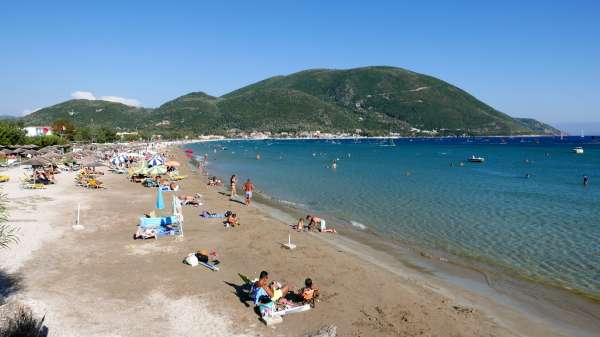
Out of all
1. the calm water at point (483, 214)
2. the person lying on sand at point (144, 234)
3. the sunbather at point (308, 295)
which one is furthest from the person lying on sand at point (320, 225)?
the sunbather at point (308, 295)

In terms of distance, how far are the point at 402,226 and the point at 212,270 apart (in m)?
11.2

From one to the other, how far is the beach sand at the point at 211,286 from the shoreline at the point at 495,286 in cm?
36

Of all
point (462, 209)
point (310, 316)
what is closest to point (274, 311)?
point (310, 316)

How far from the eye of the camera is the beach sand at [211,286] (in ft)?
27.7

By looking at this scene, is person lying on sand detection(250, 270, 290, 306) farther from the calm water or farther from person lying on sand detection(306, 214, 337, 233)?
the calm water

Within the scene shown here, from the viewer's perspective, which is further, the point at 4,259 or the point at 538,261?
the point at 538,261

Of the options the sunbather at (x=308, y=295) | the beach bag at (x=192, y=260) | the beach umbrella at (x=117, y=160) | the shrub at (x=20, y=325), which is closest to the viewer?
the shrub at (x=20, y=325)

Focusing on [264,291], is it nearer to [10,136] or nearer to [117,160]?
[117,160]

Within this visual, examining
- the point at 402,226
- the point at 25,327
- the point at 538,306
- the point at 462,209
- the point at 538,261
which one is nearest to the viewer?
the point at 25,327

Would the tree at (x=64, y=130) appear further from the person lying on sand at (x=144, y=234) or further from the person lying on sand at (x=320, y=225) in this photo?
the person lying on sand at (x=320, y=225)

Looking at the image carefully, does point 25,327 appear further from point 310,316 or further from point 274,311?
point 310,316

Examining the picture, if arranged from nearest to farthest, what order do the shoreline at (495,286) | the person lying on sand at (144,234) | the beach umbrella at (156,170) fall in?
the shoreline at (495,286) → the person lying on sand at (144,234) → the beach umbrella at (156,170)

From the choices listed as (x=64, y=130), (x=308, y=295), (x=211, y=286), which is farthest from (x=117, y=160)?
(x=64, y=130)

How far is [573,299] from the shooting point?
11438 millimetres
